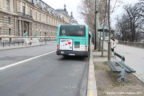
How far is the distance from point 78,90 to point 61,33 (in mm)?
8201

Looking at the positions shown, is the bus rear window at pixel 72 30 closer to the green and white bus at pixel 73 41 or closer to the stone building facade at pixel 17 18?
the green and white bus at pixel 73 41

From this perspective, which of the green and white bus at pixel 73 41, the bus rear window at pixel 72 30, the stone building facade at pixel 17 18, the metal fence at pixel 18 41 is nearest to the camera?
the green and white bus at pixel 73 41

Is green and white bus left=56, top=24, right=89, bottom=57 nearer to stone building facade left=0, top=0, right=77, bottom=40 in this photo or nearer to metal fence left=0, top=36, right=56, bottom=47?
metal fence left=0, top=36, right=56, bottom=47

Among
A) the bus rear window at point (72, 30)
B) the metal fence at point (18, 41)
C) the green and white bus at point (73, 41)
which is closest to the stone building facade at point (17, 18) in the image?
the metal fence at point (18, 41)

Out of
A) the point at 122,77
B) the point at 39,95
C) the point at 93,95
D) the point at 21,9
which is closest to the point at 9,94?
the point at 39,95

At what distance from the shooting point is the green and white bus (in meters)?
12.8

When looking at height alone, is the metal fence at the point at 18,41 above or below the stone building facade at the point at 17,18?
below

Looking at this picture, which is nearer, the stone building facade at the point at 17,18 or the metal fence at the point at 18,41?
the metal fence at the point at 18,41

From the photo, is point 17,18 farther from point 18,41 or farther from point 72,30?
point 72,30

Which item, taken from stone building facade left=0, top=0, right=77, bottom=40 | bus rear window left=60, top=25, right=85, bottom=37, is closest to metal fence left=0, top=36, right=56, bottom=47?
stone building facade left=0, top=0, right=77, bottom=40

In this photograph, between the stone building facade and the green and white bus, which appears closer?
the green and white bus

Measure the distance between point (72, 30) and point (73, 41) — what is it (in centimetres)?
93

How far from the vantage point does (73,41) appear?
12961mm

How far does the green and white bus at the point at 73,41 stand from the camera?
12.8 metres
